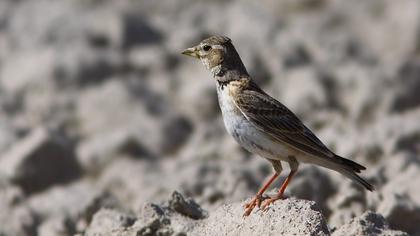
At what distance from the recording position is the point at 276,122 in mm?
10164

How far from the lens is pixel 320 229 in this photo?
842 cm

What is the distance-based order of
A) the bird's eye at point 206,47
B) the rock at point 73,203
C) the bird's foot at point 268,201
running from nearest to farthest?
the bird's foot at point 268,201
the bird's eye at point 206,47
the rock at point 73,203

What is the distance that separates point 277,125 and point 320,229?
1.93 m

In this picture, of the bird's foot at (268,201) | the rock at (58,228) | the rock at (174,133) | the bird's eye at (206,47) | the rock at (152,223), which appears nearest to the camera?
the bird's foot at (268,201)

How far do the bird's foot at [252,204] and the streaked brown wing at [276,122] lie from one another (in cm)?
93

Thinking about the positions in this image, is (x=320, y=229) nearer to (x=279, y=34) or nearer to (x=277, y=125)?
(x=277, y=125)

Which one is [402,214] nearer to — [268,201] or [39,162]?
[268,201]

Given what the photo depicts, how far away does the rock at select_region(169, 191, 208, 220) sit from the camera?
10016mm

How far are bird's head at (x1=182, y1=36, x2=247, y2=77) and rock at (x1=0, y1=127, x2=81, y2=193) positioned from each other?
14.1 ft

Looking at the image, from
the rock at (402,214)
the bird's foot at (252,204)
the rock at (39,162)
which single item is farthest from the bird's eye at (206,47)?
the rock at (39,162)

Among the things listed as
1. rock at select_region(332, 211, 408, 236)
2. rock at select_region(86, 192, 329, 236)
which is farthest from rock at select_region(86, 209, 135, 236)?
rock at select_region(332, 211, 408, 236)

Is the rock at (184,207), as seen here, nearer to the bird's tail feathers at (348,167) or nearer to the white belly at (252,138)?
the white belly at (252,138)

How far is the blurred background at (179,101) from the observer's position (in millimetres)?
12695

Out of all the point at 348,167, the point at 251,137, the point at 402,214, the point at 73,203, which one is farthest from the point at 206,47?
the point at 73,203
